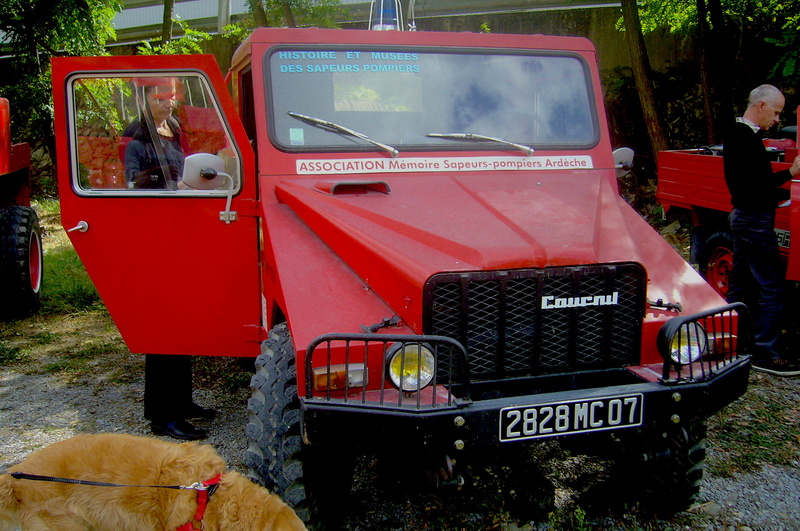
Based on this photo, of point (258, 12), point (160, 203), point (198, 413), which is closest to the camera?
point (160, 203)

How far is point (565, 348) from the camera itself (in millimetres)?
2852

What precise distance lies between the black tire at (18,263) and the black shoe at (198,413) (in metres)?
3.37

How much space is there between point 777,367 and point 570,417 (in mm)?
3284

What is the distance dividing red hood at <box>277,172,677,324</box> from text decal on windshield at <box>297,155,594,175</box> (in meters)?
0.05

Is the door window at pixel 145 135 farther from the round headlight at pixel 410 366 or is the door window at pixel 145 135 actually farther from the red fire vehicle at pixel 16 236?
the red fire vehicle at pixel 16 236

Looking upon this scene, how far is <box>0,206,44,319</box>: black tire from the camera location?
21.9ft

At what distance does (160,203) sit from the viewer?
3805mm

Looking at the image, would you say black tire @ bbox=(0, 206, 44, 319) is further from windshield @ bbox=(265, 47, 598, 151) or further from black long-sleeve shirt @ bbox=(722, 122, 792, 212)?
black long-sleeve shirt @ bbox=(722, 122, 792, 212)

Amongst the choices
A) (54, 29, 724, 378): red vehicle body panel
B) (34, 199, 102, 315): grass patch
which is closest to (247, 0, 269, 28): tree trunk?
(34, 199, 102, 315): grass patch

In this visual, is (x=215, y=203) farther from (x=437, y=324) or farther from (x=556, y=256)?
(x=556, y=256)

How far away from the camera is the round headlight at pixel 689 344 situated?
280 centimetres

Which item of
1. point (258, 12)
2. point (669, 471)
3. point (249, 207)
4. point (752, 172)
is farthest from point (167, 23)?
point (669, 471)

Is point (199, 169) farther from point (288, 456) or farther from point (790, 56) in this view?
point (790, 56)

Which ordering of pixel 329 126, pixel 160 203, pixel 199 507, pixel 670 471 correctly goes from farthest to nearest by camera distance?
pixel 160 203 < pixel 329 126 < pixel 670 471 < pixel 199 507
